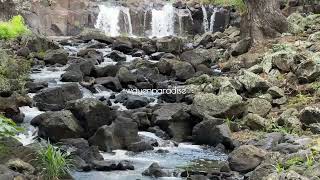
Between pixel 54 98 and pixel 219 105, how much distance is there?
Answer: 381cm

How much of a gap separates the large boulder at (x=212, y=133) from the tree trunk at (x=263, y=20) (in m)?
7.40

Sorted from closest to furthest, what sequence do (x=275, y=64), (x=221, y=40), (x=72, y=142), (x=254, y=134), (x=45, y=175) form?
(x=45, y=175) → (x=72, y=142) → (x=254, y=134) → (x=275, y=64) → (x=221, y=40)

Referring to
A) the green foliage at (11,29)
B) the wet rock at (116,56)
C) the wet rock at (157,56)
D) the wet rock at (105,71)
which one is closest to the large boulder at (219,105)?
the wet rock at (105,71)

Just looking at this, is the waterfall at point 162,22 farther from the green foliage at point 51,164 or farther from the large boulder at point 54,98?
the green foliage at point 51,164

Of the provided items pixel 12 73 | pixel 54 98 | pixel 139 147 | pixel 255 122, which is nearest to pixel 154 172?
pixel 139 147

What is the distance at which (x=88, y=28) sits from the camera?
28.2 metres

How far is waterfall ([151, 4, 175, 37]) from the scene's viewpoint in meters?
29.4

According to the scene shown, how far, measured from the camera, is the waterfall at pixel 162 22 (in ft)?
96.3

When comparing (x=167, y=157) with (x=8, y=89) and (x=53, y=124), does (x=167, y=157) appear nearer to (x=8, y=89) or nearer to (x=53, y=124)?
(x=53, y=124)

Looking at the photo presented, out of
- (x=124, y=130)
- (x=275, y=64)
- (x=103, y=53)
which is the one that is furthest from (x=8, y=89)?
(x=103, y=53)

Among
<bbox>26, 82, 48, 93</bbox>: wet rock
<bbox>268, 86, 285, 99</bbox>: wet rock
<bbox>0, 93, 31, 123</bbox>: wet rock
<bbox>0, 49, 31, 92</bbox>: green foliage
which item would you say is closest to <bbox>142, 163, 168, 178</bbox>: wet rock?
<bbox>0, 93, 31, 123</bbox>: wet rock

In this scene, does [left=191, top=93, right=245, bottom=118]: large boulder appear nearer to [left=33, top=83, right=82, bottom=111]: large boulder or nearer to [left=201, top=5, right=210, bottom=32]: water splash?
[left=33, top=83, right=82, bottom=111]: large boulder

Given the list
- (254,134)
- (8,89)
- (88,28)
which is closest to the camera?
(254,134)

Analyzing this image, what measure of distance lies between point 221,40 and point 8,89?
11721mm
